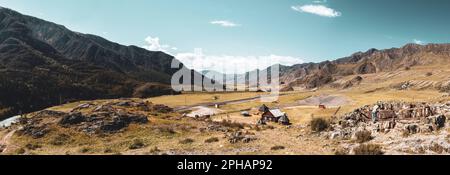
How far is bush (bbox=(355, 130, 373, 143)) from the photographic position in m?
38.9

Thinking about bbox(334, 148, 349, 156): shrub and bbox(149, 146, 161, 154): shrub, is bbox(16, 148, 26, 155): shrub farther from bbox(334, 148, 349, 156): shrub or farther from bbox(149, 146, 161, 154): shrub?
bbox(334, 148, 349, 156): shrub

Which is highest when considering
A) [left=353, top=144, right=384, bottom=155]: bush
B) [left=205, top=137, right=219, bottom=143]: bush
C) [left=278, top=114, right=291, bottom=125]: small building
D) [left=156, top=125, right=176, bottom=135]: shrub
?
[left=353, top=144, right=384, bottom=155]: bush

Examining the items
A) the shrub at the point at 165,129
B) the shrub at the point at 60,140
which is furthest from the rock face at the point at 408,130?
the shrub at the point at 60,140

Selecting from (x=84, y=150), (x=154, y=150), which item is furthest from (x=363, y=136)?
(x=84, y=150)

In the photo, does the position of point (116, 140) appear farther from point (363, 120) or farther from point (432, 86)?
point (432, 86)

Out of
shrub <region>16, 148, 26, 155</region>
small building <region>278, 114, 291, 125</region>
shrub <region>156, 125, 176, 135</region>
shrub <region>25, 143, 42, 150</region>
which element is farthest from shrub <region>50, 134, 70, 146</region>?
small building <region>278, 114, 291, 125</region>

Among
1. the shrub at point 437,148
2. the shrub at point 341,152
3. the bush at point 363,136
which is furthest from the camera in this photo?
the bush at point 363,136

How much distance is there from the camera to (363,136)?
129 ft

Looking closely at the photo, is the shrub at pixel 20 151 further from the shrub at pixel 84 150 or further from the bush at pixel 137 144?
the bush at pixel 137 144

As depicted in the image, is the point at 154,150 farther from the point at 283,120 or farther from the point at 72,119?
the point at 283,120

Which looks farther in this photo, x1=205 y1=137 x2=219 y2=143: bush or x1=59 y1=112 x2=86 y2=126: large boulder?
x1=59 y1=112 x2=86 y2=126: large boulder

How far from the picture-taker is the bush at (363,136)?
38881mm

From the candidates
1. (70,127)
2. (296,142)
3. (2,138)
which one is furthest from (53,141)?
(296,142)

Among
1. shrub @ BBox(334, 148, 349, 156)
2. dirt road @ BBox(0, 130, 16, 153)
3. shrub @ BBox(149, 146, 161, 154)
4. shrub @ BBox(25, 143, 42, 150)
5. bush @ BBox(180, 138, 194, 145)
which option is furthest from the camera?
bush @ BBox(180, 138, 194, 145)
